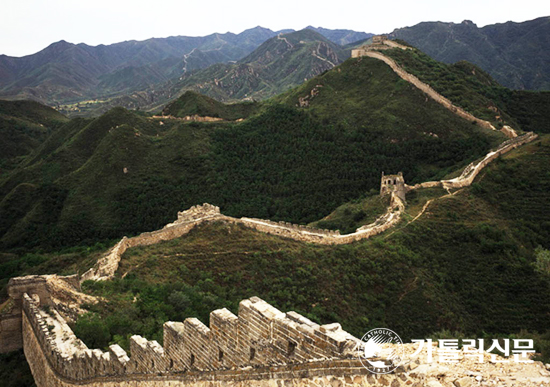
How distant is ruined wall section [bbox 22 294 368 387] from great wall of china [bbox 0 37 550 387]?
0.05 feet

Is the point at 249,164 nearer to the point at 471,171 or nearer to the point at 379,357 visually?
the point at 471,171

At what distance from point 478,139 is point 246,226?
42.8 metres

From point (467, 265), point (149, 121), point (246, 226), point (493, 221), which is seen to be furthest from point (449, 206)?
point (149, 121)

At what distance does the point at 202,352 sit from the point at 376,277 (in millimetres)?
22351

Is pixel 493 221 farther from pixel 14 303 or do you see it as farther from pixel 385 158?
pixel 14 303

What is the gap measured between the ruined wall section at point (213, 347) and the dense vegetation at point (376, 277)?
4.91m

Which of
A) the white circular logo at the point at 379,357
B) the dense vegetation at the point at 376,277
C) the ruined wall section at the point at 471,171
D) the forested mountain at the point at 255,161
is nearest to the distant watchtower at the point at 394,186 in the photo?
the ruined wall section at the point at 471,171

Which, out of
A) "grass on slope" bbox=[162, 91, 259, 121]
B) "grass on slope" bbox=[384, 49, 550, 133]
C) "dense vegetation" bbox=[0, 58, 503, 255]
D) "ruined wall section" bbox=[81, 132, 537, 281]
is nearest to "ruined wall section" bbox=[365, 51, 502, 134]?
"grass on slope" bbox=[384, 49, 550, 133]

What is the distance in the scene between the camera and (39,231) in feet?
193

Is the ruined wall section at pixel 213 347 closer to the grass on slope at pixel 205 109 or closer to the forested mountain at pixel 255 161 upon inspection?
the forested mountain at pixel 255 161

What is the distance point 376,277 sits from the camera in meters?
29.1

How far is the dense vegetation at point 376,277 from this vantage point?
2356 centimetres

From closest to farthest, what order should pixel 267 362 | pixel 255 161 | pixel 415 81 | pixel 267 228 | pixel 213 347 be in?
pixel 267 362, pixel 213 347, pixel 267 228, pixel 255 161, pixel 415 81

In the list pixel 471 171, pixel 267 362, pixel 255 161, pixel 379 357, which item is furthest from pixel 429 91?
pixel 379 357
